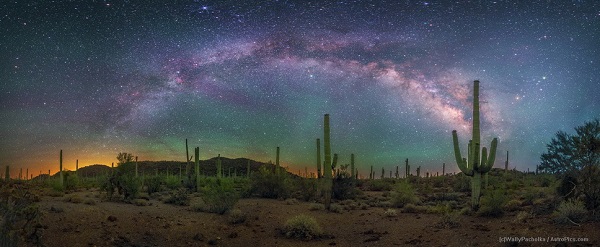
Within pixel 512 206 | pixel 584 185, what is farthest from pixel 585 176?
pixel 512 206

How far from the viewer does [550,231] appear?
1412cm

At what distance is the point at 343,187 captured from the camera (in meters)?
31.0

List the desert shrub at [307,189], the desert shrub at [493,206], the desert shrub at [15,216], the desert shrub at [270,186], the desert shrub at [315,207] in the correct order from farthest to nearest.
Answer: the desert shrub at [307,189]
the desert shrub at [270,186]
the desert shrub at [315,207]
the desert shrub at [493,206]
the desert shrub at [15,216]

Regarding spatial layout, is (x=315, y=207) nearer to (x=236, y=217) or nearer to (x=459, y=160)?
(x=236, y=217)

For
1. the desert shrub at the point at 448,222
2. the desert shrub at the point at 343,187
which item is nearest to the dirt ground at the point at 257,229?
the desert shrub at the point at 448,222

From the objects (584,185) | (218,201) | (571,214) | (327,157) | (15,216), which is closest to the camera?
(15,216)

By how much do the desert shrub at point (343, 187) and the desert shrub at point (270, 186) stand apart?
11.2ft

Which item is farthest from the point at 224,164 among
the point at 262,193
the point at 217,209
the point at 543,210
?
the point at 543,210

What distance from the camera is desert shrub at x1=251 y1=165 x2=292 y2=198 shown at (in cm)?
2927

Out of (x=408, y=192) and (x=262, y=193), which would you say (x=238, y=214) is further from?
(x=408, y=192)

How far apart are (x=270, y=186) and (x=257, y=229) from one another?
1048cm

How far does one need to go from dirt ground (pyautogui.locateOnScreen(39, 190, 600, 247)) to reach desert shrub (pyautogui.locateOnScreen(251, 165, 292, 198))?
22.0ft

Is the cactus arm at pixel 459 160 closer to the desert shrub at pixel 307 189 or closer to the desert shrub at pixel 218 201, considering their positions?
the desert shrub at pixel 307 189

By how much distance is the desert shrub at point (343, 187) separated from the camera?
101 feet
